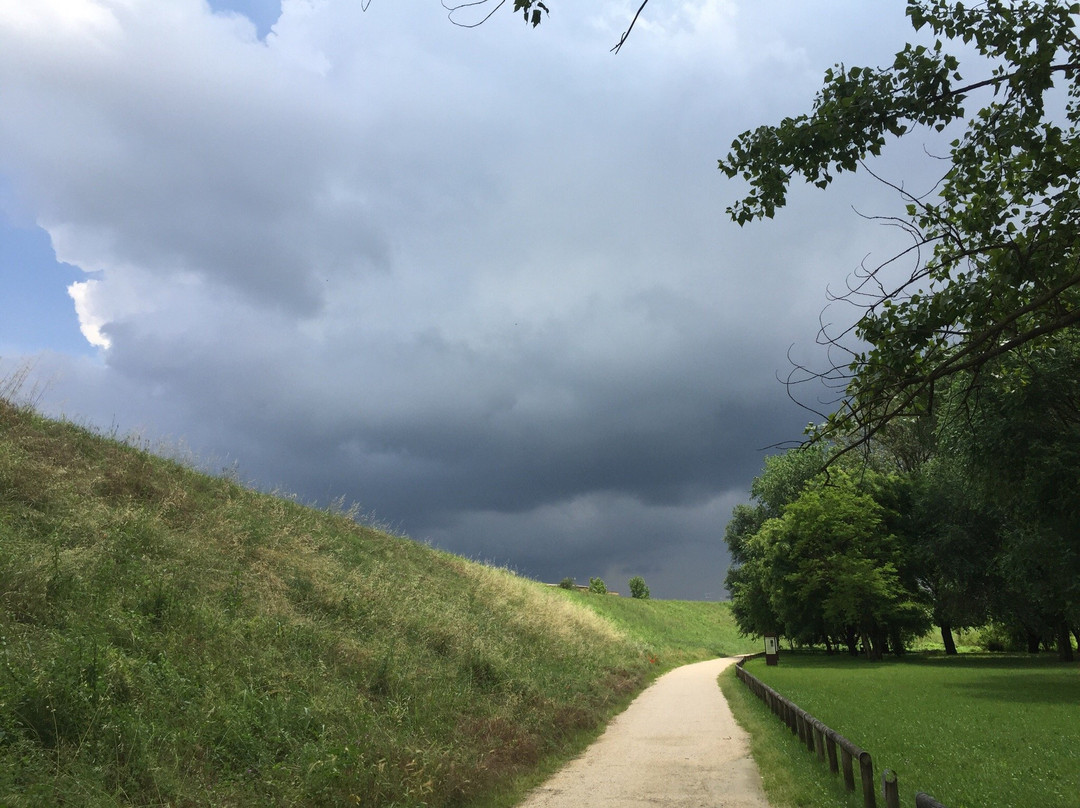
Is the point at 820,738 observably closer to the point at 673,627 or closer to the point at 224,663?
the point at 224,663

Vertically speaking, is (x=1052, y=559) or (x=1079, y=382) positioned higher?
(x=1079, y=382)

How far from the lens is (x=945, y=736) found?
13633 mm

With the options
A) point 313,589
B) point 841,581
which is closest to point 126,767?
point 313,589

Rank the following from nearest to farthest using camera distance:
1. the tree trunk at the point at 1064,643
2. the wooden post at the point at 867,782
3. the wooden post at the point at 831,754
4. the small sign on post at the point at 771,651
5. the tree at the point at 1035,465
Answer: the wooden post at the point at 867,782, the wooden post at the point at 831,754, the tree at the point at 1035,465, the tree trunk at the point at 1064,643, the small sign on post at the point at 771,651

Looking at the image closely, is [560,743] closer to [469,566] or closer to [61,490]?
[61,490]

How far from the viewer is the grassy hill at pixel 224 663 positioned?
729cm

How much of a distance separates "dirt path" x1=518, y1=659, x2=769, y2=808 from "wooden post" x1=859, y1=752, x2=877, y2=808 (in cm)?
136

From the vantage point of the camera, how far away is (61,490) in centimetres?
1405

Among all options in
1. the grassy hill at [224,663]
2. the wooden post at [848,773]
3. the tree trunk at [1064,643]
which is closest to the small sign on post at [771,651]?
the tree trunk at [1064,643]

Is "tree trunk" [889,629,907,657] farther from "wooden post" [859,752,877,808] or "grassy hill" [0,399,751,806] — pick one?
"wooden post" [859,752,877,808]

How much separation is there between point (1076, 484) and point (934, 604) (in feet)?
84.8

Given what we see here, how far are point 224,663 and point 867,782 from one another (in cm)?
860

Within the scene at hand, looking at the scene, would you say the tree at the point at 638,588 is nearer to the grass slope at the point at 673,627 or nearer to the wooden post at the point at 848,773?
the grass slope at the point at 673,627

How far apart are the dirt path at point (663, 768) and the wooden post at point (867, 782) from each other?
136 cm
